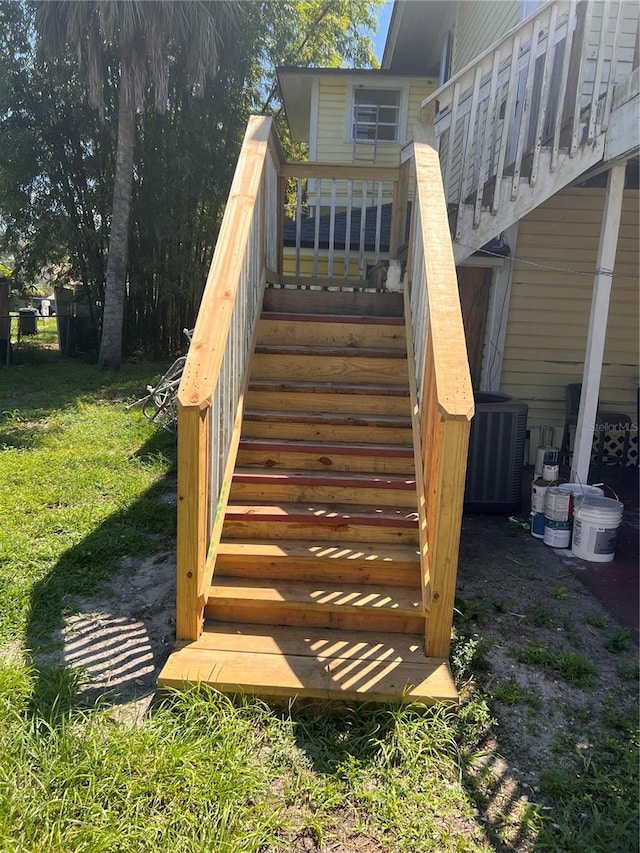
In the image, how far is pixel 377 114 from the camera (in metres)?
9.73

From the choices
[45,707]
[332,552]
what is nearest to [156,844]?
[45,707]

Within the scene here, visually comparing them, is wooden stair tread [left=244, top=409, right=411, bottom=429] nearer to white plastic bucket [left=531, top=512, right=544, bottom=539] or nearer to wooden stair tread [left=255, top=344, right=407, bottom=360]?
wooden stair tread [left=255, top=344, right=407, bottom=360]

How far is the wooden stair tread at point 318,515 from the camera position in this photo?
2.81m

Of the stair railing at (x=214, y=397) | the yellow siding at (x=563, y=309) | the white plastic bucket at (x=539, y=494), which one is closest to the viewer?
the stair railing at (x=214, y=397)

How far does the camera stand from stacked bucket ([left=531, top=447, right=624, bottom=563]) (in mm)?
3527

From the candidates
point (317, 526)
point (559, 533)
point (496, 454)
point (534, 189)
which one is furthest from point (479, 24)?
point (317, 526)

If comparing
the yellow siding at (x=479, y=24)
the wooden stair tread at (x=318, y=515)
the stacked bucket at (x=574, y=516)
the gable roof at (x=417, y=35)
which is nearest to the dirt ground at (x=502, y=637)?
the stacked bucket at (x=574, y=516)

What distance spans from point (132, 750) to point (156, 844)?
0.33 metres

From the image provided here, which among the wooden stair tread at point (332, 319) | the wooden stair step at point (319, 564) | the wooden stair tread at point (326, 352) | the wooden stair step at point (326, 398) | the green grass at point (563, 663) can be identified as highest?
the wooden stair tread at point (332, 319)

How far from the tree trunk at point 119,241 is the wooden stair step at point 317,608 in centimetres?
872

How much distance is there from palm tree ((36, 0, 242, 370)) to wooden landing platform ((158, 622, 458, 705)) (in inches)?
367

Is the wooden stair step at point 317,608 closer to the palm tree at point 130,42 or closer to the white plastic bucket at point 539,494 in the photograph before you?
the white plastic bucket at point 539,494

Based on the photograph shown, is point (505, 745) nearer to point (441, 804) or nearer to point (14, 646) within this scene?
point (441, 804)

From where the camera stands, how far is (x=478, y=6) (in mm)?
6754
